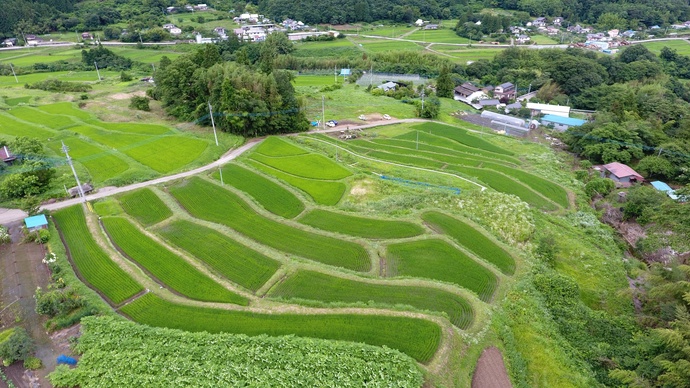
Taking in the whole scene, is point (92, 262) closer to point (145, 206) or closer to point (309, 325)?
point (145, 206)

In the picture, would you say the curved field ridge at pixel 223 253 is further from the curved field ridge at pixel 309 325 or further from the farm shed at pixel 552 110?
the farm shed at pixel 552 110

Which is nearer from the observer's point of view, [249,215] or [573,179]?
[249,215]

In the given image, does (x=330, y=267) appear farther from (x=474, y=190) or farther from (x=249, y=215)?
(x=474, y=190)

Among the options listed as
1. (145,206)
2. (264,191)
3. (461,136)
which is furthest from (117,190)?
(461,136)

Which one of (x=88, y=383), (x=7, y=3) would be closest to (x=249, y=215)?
(x=88, y=383)

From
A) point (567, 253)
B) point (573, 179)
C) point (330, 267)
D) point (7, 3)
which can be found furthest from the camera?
point (7, 3)

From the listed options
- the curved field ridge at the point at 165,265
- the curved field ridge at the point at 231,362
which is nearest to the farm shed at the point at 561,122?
the curved field ridge at the point at 231,362

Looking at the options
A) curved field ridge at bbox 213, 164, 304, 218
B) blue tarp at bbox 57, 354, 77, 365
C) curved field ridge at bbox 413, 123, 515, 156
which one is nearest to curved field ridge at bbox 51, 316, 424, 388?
blue tarp at bbox 57, 354, 77, 365
